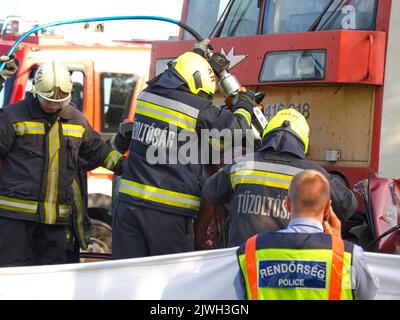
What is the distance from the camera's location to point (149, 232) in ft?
17.2

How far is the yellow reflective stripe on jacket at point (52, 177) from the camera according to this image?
5.66 metres

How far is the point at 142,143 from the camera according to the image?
17.5 feet

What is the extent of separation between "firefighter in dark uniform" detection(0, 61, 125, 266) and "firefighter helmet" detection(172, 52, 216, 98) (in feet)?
2.71

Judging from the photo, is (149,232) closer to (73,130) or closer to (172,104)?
(172,104)

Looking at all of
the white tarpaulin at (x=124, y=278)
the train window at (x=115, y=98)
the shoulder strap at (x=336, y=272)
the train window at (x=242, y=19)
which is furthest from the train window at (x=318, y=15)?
the train window at (x=115, y=98)

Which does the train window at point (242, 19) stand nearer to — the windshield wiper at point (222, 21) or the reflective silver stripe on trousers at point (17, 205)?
the windshield wiper at point (222, 21)

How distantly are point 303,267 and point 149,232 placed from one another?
203 cm

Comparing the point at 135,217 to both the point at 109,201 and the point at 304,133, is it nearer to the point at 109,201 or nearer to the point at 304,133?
the point at 304,133

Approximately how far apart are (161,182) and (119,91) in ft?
15.6

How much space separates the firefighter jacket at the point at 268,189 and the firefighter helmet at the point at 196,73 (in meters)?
0.87

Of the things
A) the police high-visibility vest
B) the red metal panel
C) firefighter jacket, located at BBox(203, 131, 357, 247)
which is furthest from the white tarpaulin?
the red metal panel

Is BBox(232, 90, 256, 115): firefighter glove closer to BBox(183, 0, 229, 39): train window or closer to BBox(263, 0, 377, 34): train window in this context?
BBox(263, 0, 377, 34): train window
